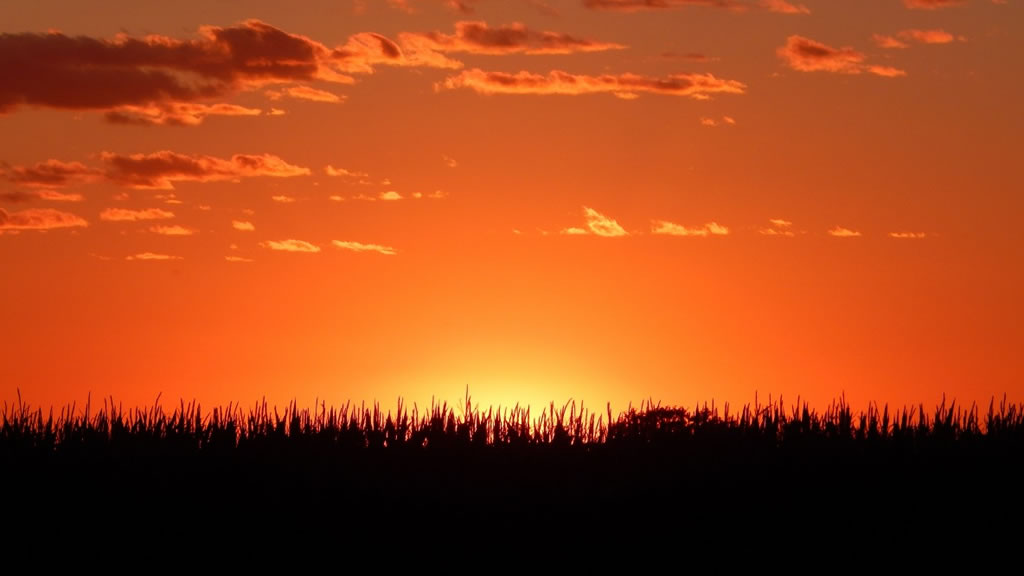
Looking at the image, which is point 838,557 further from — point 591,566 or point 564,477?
point 564,477

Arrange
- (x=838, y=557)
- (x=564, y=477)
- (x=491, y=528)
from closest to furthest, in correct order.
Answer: (x=838, y=557) → (x=491, y=528) → (x=564, y=477)

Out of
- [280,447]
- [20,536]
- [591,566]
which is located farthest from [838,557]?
[20,536]

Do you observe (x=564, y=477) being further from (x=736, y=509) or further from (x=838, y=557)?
(x=838, y=557)

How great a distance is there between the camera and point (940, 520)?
19359mm

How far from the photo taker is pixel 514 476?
70.5 feet

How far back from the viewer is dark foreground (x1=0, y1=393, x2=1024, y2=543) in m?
19.8

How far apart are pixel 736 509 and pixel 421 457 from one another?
A: 5.14 m

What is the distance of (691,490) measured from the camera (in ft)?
67.6

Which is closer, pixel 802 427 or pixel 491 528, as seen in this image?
pixel 491 528

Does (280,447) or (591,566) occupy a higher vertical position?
(280,447)

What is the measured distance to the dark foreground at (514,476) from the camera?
778 inches

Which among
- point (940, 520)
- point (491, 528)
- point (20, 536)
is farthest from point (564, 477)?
point (20, 536)

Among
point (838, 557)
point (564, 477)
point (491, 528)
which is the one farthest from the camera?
point (564, 477)

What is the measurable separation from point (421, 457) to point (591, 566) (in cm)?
446
